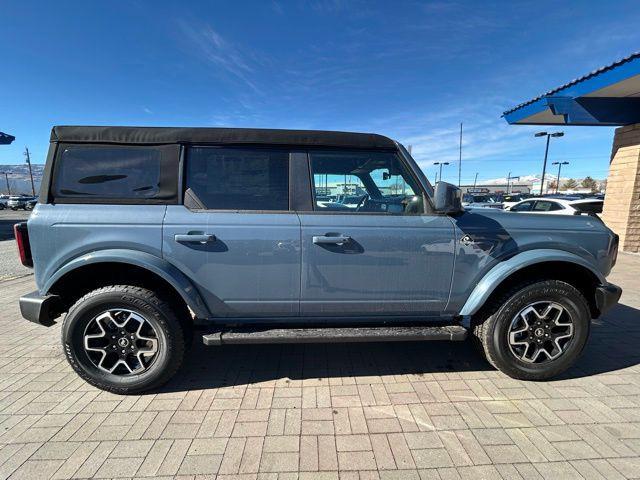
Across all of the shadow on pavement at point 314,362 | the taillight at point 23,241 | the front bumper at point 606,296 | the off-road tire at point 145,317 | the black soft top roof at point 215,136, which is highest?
the black soft top roof at point 215,136

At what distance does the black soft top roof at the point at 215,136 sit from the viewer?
8.52 feet

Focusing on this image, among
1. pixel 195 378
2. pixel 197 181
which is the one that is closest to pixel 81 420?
pixel 195 378

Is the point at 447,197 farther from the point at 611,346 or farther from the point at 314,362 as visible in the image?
the point at 611,346

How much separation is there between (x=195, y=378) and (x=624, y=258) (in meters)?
10.2

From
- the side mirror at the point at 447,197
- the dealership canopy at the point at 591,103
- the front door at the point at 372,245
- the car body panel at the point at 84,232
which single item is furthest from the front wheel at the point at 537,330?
the dealership canopy at the point at 591,103

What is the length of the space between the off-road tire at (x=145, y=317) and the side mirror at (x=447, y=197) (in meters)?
2.25

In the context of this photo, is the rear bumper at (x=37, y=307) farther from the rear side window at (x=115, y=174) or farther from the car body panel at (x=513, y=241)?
the car body panel at (x=513, y=241)

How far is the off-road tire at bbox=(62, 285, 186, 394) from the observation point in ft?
8.43

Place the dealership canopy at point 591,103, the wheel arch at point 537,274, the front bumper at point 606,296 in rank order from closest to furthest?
the wheel arch at point 537,274 → the front bumper at point 606,296 → the dealership canopy at point 591,103

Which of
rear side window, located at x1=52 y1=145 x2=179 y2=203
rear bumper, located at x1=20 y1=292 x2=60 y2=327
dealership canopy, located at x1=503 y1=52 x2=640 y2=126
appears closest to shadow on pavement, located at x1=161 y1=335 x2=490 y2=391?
rear bumper, located at x1=20 y1=292 x2=60 y2=327

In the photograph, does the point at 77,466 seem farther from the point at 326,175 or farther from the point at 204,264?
the point at 326,175

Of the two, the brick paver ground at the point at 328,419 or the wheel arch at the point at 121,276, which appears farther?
the wheel arch at the point at 121,276

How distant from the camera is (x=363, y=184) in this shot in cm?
291

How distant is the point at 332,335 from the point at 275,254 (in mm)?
792
